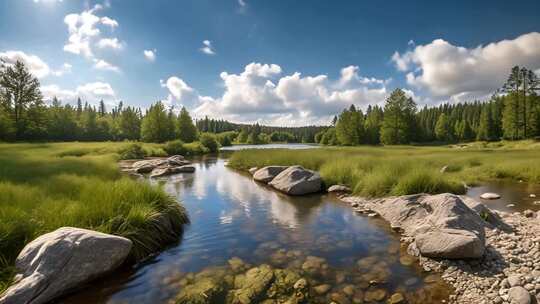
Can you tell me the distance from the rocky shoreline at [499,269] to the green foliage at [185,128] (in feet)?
192

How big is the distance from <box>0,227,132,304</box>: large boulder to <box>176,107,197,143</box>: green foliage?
57218mm

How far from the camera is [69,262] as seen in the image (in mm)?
4844

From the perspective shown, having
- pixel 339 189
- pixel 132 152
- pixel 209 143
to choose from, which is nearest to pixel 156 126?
pixel 209 143

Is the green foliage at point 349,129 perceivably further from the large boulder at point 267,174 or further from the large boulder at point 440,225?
the large boulder at point 440,225

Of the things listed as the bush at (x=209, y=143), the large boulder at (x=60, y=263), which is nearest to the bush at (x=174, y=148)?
the bush at (x=209, y=143)

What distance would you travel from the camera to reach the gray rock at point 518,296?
14.3 feet

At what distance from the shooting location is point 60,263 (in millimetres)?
4711

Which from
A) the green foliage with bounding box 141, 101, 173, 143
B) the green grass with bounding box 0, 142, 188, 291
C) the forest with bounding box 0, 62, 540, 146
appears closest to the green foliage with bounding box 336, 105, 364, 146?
the forest with bounding box 0, 62, 540, 146

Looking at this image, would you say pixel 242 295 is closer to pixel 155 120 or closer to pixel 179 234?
pixel 179 234

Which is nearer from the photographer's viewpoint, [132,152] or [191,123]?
[132,152]

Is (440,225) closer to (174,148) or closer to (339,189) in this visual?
(339,189)

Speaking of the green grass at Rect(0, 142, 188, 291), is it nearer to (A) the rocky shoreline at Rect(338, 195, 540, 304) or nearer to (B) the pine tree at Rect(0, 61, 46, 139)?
(A) the rocky shoreline at Rect(338, 195, 540, 304)

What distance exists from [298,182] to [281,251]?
7518mm

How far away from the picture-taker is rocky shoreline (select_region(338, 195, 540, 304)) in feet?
15.3
